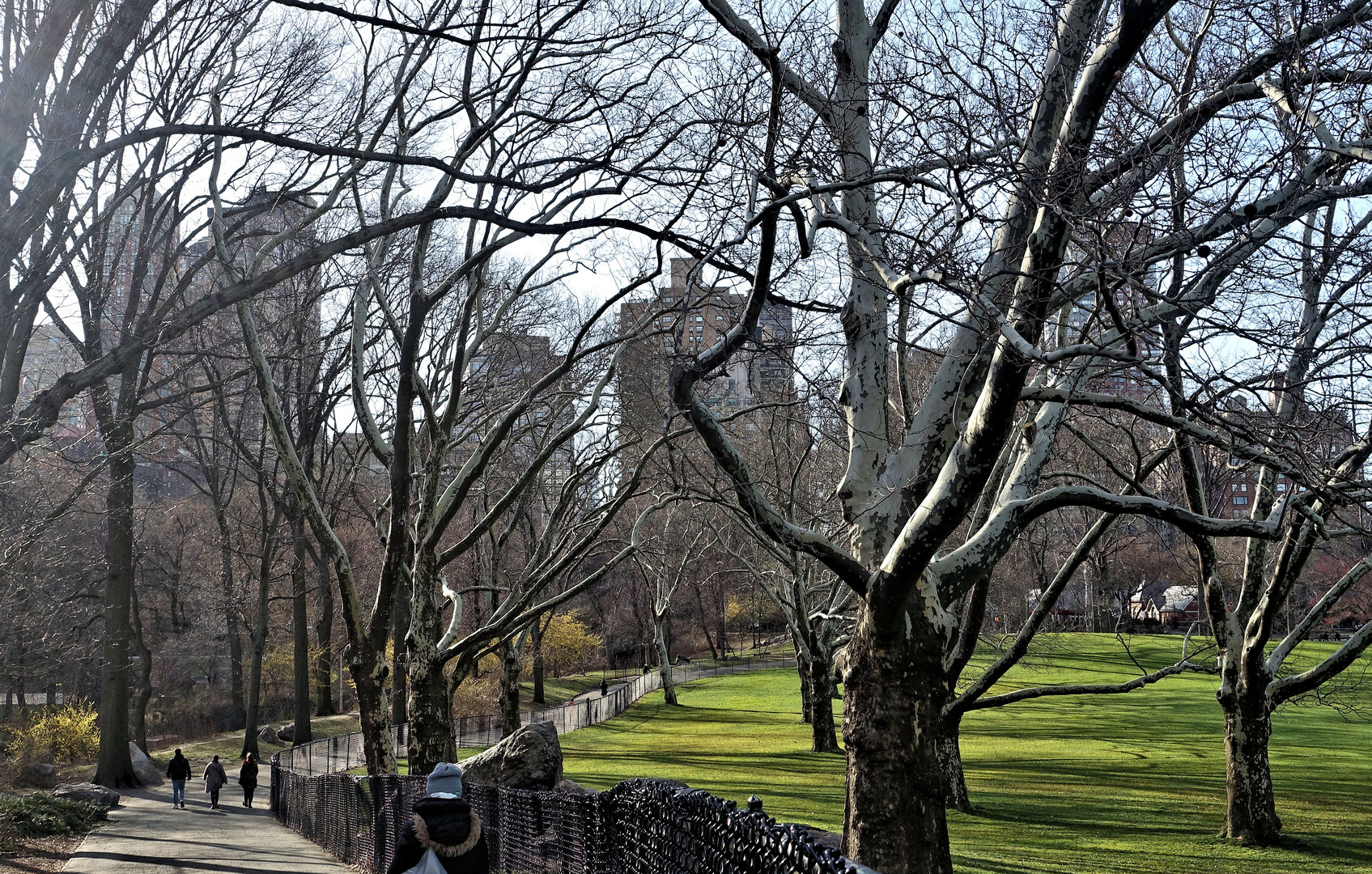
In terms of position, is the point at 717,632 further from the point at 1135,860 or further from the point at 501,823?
the point at 501,823

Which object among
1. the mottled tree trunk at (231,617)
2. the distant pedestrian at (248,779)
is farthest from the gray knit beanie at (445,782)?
the mottled tree trunk at (231,617)

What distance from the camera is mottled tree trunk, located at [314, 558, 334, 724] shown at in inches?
1511

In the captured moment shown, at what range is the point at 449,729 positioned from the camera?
16.0 metres

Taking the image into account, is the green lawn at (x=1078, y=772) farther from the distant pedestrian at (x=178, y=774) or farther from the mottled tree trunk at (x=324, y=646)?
the mottled tree trunk at (x=324, y=646)

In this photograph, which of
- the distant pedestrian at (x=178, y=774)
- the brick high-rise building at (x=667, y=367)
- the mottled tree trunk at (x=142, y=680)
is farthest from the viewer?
the mottled tree trunk at (x=142, y=680)

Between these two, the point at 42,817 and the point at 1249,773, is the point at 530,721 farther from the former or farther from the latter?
the point at 1249,773

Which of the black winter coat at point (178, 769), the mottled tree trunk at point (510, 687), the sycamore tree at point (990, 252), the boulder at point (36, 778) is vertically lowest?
the boulder at point (36, 778)

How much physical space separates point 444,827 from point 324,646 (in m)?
38.7

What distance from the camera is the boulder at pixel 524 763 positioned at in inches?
492

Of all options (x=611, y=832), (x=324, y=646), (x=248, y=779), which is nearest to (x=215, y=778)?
(x=248, y=779)

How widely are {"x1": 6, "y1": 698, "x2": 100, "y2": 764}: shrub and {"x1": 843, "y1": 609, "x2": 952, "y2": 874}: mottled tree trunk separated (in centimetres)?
2914

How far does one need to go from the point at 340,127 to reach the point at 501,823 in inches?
342

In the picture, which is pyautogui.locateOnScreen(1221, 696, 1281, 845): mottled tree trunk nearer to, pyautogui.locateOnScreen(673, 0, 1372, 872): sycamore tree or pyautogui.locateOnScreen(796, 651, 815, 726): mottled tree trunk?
pyautogui.locateOnScreen(673, 0, 1372, 872): sycamore tree

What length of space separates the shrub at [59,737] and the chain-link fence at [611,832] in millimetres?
21215
